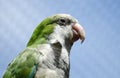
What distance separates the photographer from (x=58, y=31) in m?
4.94

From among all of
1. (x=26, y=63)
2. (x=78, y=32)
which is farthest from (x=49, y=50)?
(x=78, y=32)

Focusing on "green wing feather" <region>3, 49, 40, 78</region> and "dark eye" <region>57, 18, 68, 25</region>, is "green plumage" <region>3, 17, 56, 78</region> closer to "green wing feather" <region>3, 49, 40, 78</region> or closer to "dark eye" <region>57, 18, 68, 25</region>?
"green wing feather" <region>3, 49, 40, 78</region>

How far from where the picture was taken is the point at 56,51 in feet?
15.5

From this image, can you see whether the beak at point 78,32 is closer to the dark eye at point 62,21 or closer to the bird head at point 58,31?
the bird head at point 58,31

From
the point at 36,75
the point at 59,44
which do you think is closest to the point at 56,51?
the point at 59,44

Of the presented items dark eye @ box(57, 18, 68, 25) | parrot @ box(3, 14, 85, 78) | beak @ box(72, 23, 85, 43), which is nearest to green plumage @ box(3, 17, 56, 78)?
parrot @ box(3, 14, 85, 78)

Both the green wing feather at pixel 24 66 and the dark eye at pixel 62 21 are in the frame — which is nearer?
the green wing feather at pixel 24 66

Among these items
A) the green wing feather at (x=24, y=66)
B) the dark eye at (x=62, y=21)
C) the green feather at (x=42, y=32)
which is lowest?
the green wing feather at (x=24, y=66)

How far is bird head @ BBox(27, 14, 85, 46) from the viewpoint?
16.1ft

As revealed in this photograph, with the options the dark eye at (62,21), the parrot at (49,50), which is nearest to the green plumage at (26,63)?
the parrot at (49,50)

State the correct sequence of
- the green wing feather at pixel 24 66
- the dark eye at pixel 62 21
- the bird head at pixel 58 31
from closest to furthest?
1. the green wing feather at pixel 24 66
2. the bird head at pixel 58 31
3. the dark eye at pixel 62 21

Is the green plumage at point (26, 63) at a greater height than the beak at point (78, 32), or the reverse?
the beak at point (78, 32)

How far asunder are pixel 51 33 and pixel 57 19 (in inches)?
10.4

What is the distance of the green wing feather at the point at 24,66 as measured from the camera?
4.46 metres
